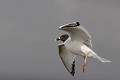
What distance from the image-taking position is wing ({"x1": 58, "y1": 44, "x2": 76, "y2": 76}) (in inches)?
940

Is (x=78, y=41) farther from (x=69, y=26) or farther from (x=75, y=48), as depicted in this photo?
(x=69, y=26)

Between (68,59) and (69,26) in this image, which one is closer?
(69,26)

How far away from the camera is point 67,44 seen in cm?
2131

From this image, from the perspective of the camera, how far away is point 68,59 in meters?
24.2

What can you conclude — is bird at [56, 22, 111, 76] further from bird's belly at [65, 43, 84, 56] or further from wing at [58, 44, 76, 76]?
wing at [58, 44, 76, 76]

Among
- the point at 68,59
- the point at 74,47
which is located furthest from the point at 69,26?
the point at 68,59

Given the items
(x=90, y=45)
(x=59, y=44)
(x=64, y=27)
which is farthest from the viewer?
(x=59, y=44)

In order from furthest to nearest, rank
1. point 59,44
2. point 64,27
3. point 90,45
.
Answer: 1. point 59,44
2. point 90,45
3. point 64,27

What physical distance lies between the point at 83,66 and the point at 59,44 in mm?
3972

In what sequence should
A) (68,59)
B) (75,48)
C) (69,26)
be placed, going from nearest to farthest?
(69,26) → (75,48) → (68,59)

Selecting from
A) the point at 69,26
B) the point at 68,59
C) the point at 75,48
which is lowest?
the point at 68,59

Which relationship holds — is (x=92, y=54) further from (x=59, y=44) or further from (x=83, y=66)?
→ (x=59, y=44)

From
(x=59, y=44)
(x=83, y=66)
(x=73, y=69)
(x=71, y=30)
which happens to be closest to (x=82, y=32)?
(x=71, y=30)

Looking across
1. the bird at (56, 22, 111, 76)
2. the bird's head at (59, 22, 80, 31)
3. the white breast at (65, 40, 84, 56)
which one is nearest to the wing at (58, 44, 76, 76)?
the bird at (56, 22, 111, 76)
